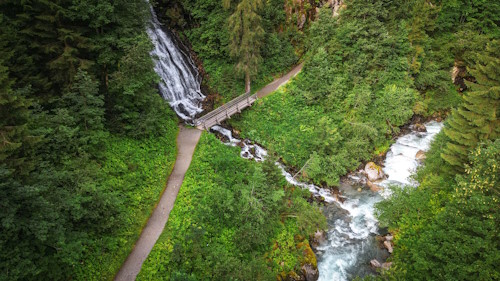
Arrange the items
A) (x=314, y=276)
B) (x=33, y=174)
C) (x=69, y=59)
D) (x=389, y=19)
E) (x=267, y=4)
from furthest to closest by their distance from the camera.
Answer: (x=267, y=4)
(x=389, y=19)
(x=314, y=276)
(x=69, y=59)
(x=33, y=174)

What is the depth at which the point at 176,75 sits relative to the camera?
90.8 ft

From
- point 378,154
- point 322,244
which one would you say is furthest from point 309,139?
point 322,244

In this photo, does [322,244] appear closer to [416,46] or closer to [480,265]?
[480,265]

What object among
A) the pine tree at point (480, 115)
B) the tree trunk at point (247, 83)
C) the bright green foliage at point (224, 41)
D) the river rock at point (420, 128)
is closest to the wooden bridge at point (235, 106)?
the tree trunk at point (247, 83)

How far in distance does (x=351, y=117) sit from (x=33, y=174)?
2464 cm

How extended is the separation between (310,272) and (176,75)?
21220 millimetres

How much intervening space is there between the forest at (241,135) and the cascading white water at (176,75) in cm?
154

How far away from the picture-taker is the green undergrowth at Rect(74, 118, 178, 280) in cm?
1354

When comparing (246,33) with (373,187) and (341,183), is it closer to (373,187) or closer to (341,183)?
(341,183)

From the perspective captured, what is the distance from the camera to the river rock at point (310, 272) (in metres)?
17.3

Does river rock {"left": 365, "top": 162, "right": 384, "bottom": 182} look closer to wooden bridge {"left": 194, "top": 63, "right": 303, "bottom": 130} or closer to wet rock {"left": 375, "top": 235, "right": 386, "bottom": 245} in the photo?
wet rock {"left": 375, "top": 235, "right": 386, "bottom": 245}

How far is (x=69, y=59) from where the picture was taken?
15.9 m

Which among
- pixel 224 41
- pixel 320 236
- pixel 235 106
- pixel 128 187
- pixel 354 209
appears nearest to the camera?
pixel 128 187

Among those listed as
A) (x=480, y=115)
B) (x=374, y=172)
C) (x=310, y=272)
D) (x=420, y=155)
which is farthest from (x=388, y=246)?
(x=420, y=155)
